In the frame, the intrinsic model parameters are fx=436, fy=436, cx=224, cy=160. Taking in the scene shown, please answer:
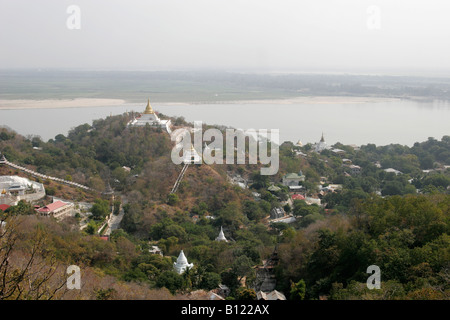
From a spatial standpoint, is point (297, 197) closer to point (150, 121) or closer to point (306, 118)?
point (150, 121)

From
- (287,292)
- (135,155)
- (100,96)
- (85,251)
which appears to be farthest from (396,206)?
(100,96)

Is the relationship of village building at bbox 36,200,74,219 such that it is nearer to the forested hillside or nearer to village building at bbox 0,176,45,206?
the forested hillside

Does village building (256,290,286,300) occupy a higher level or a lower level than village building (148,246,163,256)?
higher

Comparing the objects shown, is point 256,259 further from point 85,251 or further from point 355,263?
point 85,251

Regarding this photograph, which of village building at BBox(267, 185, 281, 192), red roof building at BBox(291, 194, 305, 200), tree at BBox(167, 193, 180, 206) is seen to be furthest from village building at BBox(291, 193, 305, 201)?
tree at BBox(167, 193, 180, 206)

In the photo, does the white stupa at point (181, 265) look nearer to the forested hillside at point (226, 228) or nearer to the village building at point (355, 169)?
the forested hillside at point (226, 228)

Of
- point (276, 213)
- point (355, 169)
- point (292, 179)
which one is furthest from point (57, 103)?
point (276, 213)
